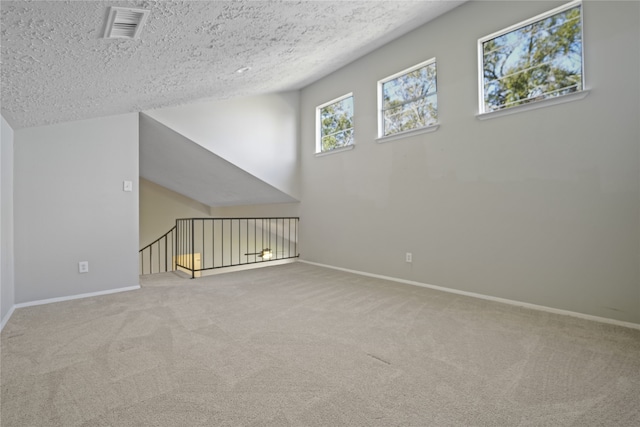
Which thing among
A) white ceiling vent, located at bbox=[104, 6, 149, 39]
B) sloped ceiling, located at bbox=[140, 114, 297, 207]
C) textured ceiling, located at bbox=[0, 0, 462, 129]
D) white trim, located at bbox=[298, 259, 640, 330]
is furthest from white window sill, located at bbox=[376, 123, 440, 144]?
white ceiling vent, located at bbox=[104, 6, 149, 39]

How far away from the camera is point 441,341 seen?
7.24 ft

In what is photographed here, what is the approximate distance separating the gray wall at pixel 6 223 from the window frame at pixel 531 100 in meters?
4.44

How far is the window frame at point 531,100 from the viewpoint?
2662 millimetres

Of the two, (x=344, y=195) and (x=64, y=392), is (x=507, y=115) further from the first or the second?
(x=64, y=392)

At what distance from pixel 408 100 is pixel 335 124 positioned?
1459 mm

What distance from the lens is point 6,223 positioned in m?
2.67

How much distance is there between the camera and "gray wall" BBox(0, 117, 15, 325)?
8.34 ft

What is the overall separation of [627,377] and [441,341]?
97 cm

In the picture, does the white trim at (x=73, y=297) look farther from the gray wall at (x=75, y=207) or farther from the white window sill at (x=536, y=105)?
the white window sill at (x=536, y=105)

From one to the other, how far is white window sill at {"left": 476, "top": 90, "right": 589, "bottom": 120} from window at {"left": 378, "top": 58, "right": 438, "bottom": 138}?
25.3 inches

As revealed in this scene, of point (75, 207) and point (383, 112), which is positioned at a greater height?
point (383, 112)

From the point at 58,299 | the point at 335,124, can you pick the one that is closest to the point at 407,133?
the point at 335,124

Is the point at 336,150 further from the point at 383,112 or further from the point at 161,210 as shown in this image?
the point at 161,210

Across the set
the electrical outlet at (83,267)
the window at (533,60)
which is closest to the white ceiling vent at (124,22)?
the electrical outlet at (83,267)
